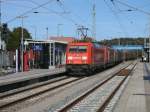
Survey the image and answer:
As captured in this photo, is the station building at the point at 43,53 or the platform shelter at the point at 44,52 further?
the platform shelter at the point at 44,52

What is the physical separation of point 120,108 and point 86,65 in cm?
2271

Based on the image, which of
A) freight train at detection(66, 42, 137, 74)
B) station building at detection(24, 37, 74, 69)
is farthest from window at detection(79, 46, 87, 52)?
station building at detection(24, 37, 74, 69)

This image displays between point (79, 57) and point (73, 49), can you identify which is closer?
point (79, 57)

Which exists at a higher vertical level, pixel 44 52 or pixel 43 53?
pixel 44 52

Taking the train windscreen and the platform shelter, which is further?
the platform shelter

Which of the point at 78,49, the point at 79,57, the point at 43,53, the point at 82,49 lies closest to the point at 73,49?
the point at 78,49

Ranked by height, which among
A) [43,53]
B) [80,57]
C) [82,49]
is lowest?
[80,57]

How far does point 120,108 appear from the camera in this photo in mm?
16672

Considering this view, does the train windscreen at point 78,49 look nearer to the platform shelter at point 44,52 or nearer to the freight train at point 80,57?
the freight train at point 80,57

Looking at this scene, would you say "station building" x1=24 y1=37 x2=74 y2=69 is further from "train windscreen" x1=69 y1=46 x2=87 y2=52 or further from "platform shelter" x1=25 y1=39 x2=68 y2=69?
"train windscreen" x1=69 y1=46 x2=87 y2=52

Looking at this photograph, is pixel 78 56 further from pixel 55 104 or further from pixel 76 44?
pixel 55 104

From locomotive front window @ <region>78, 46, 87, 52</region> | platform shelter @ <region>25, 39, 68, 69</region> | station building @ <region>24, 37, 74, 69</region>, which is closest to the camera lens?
locomotive front window @ <region>78, 46, 87, 52</region>

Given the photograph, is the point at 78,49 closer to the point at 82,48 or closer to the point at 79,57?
the point at 82,48

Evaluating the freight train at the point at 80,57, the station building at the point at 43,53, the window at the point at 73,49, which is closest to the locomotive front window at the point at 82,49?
the freight train at the point at 80,57
